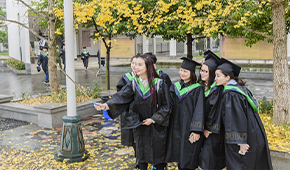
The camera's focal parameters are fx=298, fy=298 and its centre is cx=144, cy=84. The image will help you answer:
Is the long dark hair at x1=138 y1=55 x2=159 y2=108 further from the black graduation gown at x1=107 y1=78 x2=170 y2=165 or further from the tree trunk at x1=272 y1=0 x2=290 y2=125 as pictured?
the tree trunk at x1=272 y1=0 x2=290 y2=125

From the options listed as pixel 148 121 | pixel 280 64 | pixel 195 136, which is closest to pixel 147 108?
pixel 148 121

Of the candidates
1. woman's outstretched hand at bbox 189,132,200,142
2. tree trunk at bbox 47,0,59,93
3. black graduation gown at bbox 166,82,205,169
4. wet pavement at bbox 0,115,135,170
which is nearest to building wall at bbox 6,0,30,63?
tree trunk at bbox 47,0,59,93

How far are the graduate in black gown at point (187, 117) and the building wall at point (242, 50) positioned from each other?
458 inches

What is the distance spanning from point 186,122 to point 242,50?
12.1 m

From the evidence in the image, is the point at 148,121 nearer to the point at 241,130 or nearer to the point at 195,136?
the point at 195,136

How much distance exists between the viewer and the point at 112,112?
4.32 meters

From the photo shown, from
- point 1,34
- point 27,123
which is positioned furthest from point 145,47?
point 1,34

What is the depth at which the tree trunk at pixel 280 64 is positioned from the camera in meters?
5.91

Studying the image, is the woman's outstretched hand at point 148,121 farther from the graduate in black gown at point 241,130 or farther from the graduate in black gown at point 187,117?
the graduate in black gown at point 241,130

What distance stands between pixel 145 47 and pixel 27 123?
456 inches

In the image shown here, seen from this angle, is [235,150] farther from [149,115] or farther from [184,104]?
[149,115]

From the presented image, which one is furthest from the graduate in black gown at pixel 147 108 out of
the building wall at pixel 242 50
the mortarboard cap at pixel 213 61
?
the building wall at pixel 242 50

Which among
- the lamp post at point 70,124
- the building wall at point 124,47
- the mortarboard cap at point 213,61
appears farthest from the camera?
the building wall at point 124,47

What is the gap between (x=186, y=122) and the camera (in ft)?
13.3
